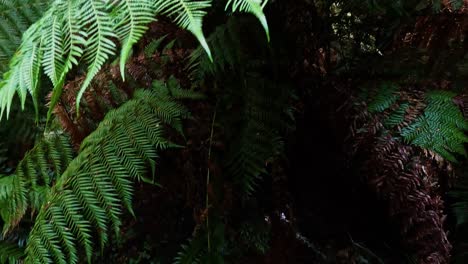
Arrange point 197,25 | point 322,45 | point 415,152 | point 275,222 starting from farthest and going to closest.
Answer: point 322,45
point 275,222
point 415,152
point 197,25

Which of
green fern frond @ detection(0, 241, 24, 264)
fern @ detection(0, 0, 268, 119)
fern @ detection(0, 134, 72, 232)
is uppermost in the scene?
fern @ detection(0, 0, 268, 119)

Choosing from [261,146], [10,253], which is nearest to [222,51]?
[261,146]

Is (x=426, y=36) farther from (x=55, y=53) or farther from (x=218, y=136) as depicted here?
(x=55, y=53)

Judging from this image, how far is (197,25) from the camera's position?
2.43 feet

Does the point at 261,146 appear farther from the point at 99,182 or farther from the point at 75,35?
the point at 75,35

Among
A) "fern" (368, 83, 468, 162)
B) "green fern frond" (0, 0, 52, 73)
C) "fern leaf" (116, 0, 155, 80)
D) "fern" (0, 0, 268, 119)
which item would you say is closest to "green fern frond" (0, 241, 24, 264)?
"green fern frond" (0, 0, 52, 73)

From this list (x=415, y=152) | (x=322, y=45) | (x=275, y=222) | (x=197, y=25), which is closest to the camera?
(x=197, y=25)

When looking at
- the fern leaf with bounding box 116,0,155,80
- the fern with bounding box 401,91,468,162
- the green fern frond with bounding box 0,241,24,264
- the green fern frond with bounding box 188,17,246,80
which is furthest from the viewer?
the green fern frond with bounding box 0,241,24,264

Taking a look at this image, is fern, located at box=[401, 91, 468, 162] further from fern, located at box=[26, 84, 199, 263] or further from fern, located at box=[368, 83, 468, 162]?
fern, located at box=[26, 84, 199, 263]

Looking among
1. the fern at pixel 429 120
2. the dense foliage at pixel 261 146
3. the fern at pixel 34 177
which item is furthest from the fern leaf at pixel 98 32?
the fern at pixel 429 120

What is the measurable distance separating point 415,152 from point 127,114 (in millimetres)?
721

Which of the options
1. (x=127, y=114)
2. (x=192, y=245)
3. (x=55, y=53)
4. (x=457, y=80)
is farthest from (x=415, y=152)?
(x=55, y=53)

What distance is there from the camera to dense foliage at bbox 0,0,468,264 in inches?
43.8

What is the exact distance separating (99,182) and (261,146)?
15.8 inches
